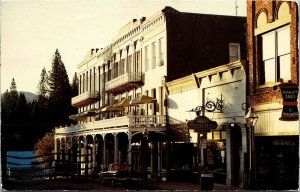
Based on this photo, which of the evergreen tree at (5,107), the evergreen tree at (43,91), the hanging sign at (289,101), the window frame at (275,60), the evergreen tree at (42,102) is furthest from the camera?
the evergreen tree at (43,91)

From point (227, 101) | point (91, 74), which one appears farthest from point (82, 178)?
point (91, 74)

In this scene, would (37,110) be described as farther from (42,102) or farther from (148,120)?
(148,120)

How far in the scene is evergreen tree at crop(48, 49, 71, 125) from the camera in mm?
29219

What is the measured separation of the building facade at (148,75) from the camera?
3394 centimetres

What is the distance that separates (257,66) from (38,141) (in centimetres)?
1032

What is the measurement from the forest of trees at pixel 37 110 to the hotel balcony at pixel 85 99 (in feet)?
1.23

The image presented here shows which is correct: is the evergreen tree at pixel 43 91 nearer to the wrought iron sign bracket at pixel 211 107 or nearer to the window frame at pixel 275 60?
the wrought iron sign bracket at pixel 211 107

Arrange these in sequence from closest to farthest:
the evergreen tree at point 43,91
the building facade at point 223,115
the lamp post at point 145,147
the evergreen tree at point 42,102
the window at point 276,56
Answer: the window at point 276,56, the building facade at point 223,115, the evergreen tree at point 42,102, the evergreen tree at point 43,91, the lamp post at point 145,147

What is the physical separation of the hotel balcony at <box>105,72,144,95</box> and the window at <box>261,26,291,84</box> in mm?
12969

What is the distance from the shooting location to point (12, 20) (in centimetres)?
2395

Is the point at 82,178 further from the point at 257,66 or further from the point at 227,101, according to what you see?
the point at 257,66

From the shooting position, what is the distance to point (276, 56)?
24.1 meters

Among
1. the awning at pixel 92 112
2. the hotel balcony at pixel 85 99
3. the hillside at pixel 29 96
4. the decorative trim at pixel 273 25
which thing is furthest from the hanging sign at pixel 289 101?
the awning at pixel 92 112

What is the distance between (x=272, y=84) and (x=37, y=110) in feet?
33.2
